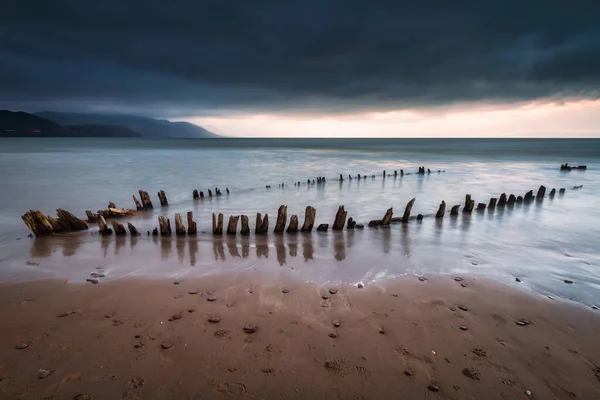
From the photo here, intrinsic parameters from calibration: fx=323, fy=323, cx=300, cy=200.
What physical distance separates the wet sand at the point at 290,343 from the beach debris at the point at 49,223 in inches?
177

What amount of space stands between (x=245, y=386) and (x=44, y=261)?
7184 millimetres

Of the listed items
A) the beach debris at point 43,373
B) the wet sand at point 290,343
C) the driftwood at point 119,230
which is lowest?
the driftwood at point 119,230

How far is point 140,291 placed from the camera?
→ 21.0 feet

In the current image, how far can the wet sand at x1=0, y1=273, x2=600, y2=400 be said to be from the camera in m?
3.97

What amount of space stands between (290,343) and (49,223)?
396 inches

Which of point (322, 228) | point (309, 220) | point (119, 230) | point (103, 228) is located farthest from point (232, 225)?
point (103, 228)

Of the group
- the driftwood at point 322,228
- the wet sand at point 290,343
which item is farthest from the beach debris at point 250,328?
the driftwood at point 322,228

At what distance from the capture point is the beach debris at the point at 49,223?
10242 millimetres

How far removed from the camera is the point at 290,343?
4.77 meters

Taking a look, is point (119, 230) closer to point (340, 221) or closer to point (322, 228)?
point (322, 228)

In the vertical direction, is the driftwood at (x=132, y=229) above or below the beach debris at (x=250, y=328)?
below

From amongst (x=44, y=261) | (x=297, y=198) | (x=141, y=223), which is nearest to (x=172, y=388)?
(x=44, y=261)

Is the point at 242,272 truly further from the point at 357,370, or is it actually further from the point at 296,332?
the point at 357,370

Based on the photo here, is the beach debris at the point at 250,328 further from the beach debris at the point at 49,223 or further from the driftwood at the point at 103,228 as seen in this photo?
the beach debris at the point at 49,223
